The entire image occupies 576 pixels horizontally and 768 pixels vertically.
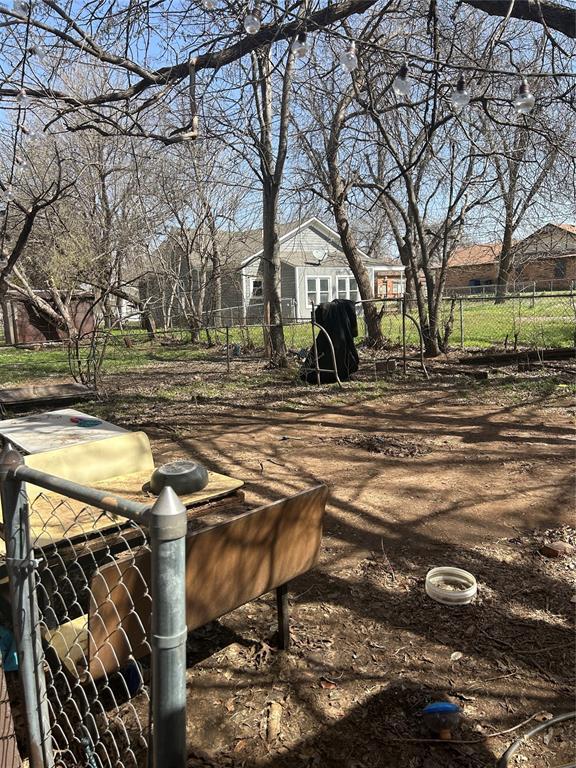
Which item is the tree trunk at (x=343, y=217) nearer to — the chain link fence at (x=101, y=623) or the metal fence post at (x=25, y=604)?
the chain link fence at (x=101, y=623)

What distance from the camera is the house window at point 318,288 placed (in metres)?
28.8

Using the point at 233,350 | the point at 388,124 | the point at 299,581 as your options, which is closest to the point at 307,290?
the point at 233,350

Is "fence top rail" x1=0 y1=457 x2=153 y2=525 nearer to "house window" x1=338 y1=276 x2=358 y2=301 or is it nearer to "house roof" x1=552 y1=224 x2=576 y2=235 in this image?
"house roof" x1=552 y1=224 x2=576 y2=235

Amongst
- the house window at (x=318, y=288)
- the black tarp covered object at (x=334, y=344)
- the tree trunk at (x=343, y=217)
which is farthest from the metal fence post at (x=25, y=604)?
the house window at (x=318, y=288)

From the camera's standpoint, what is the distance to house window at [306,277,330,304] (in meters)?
28.8

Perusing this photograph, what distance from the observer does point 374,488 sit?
4.92 metres

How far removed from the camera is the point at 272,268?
488 inches

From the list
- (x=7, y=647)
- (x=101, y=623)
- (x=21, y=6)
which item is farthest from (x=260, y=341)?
(x=101, y=623)

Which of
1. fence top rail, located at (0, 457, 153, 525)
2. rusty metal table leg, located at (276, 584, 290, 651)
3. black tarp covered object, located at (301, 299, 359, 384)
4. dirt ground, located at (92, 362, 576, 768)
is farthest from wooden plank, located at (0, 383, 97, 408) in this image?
fence top rail, located at (0, 457, 153, 525)

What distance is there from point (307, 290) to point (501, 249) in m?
14.0

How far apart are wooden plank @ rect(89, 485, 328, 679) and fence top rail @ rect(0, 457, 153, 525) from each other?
46 cm

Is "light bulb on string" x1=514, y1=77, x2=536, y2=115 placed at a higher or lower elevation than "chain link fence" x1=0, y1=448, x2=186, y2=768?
higher

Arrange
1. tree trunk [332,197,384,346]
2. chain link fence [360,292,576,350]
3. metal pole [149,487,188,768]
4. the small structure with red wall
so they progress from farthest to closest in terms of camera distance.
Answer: the small structure with red wall
tree trunk [332,197,384,346]
chain link fence [360,292,576,350]
metal pole [149,487,188,768]

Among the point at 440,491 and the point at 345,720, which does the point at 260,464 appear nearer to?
the point at 440,491
